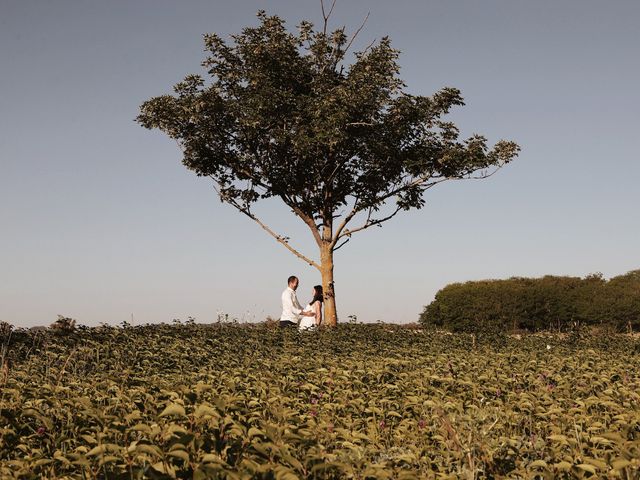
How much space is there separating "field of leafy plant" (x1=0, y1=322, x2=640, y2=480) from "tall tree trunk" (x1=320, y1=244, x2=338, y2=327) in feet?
21.7

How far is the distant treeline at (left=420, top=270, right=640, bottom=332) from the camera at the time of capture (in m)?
25.9

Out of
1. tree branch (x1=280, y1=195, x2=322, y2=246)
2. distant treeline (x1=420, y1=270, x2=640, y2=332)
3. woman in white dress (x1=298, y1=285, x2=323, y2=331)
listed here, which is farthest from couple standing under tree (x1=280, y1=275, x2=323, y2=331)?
distant treeline (x1=420, y1=270, x2=640, y2=332)

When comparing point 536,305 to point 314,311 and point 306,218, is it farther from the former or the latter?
point 314,311

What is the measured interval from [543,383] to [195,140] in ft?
52.3

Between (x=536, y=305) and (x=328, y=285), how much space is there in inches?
389

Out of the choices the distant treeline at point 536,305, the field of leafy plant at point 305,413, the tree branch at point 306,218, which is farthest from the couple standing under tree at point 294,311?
the distant treeline at point 536,305

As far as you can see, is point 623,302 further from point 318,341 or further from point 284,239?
point 318,341

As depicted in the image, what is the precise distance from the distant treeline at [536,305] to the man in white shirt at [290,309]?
9752 mm

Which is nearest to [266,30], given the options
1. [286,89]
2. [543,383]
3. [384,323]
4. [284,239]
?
[286,89]

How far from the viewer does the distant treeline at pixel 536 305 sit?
25.9 m

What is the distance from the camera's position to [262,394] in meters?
6.29

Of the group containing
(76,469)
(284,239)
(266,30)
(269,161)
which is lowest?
(76,469)

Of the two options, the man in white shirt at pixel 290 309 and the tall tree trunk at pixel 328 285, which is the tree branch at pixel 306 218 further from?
the man in white shirt at pixel 290 309

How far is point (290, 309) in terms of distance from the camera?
17281 millimetres
